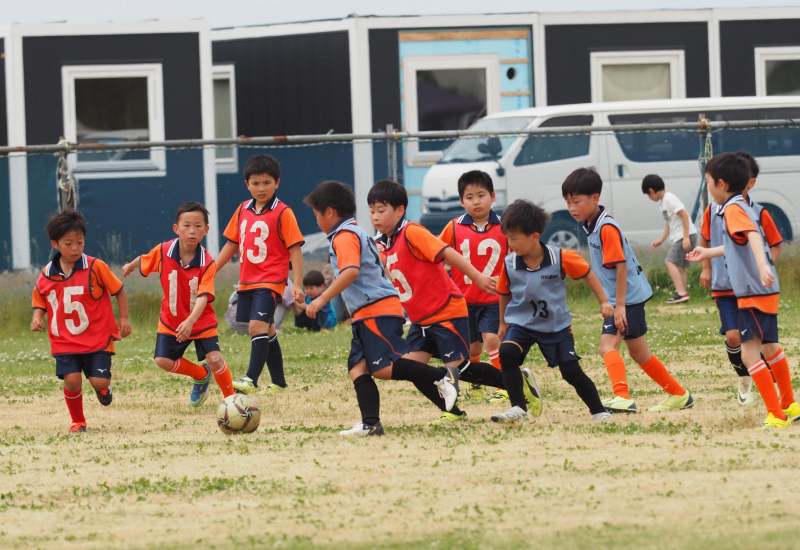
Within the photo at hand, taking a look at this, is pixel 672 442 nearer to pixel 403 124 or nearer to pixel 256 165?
pixel 256 165

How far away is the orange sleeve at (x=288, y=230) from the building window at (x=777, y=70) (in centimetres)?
1316

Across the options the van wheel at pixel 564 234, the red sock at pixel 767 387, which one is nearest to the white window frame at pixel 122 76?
the van wheel at pixel 564 234

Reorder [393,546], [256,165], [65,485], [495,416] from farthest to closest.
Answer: [256,165]
[495,416]
[65,485]
[393,546]

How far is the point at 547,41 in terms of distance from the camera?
63.0 ft

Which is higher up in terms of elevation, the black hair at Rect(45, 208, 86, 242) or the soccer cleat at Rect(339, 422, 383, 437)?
the black hair at Rect(45, 208, 86, 242)

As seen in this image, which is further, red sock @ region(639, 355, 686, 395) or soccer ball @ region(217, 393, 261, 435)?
red sock @ region(639, 355, 686, 395)

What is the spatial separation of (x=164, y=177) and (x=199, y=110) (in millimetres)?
3621

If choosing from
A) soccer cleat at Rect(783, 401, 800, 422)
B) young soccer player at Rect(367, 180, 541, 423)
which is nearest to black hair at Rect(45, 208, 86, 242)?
young soccer player at Rect(367, 180, 541, 423)

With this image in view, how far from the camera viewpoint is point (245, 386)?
30.0ft

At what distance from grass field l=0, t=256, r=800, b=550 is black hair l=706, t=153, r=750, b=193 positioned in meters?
1.32

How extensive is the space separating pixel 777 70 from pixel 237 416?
15.6 m

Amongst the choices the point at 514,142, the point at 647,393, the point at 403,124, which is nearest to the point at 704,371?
the point at 647,393

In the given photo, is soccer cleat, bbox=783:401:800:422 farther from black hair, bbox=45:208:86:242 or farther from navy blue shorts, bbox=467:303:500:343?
black hair, bbox=45:208:86:242

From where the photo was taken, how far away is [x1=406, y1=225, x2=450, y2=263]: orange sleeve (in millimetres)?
7242
